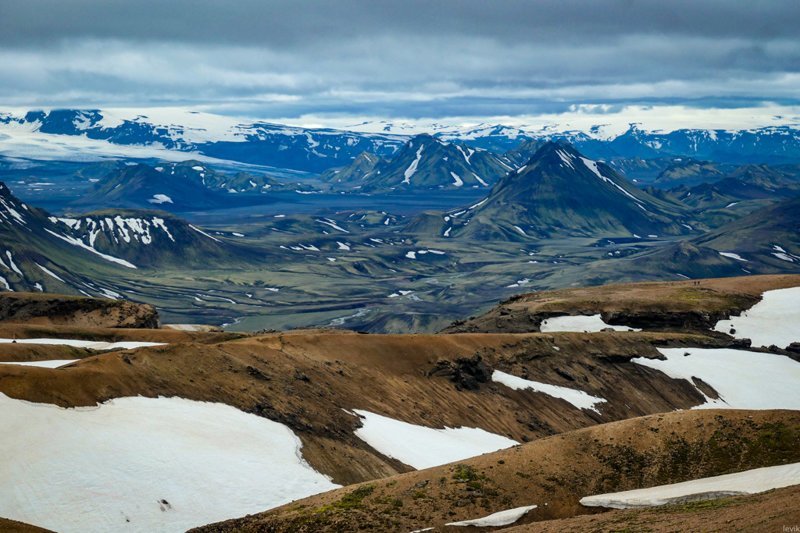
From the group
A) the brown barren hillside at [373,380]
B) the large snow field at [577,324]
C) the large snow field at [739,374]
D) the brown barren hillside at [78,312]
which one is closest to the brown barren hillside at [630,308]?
the large snow field at [577,324]

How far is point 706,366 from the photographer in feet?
381

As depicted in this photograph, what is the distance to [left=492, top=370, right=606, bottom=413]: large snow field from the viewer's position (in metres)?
97.1

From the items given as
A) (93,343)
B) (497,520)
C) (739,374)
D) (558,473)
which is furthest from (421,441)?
(739,374)

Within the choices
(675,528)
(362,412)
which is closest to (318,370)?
(362,412)

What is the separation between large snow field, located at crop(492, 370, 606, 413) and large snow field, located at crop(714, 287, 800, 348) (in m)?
46.6

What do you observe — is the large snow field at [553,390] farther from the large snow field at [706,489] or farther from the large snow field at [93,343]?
the large snow field at [706,489]

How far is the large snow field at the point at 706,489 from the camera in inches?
1790

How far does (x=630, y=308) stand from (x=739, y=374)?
90.2 ft

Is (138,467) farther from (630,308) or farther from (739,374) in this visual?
(630,308)

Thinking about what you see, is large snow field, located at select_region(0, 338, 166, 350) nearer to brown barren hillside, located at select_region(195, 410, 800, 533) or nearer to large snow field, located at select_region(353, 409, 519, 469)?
large snow field, located at select_region(353, 409, 519, 469)

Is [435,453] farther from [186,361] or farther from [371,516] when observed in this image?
[371,516]

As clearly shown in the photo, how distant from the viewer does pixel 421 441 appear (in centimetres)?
7438

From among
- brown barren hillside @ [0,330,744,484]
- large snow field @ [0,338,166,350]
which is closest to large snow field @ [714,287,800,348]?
brown barren hillside @ [0,330,744,484]

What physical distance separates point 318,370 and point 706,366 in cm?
5775
